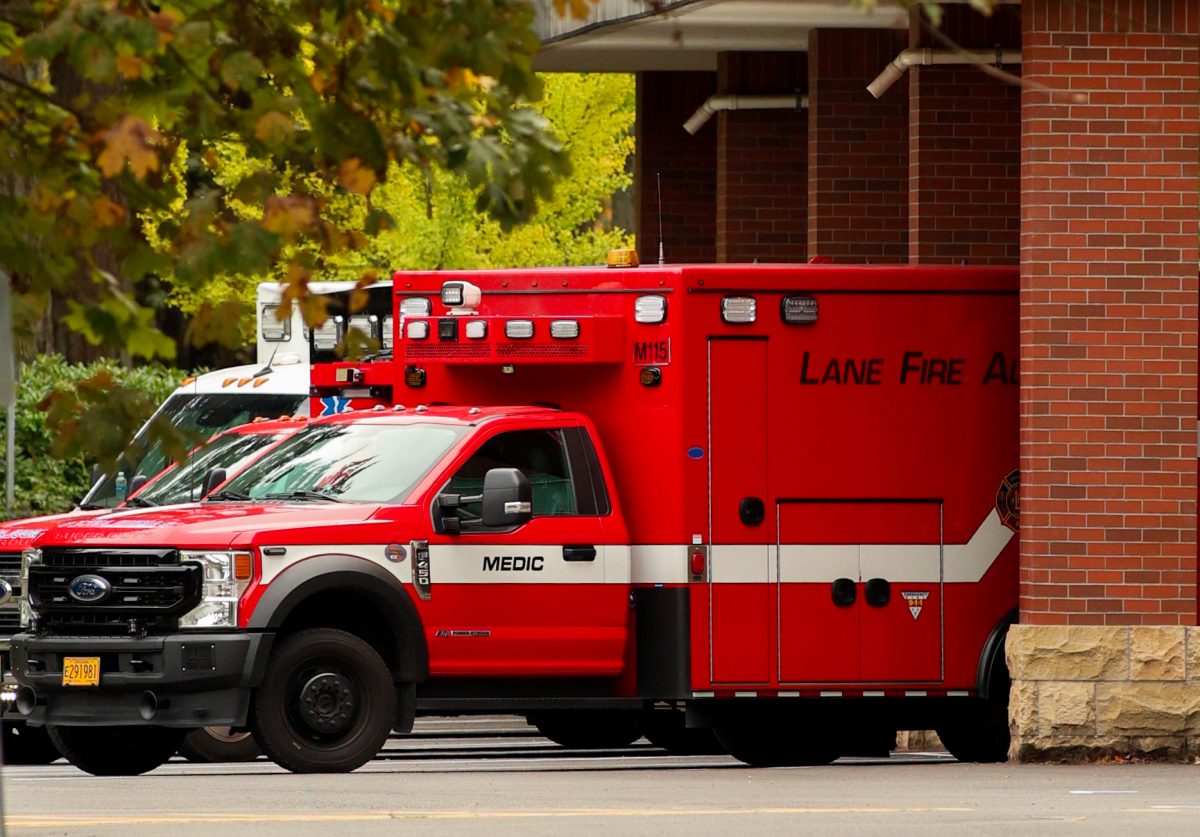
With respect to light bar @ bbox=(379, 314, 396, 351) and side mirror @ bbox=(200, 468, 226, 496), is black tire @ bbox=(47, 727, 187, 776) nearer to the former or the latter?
side mirror @ bbox=(200, 468, 226, 496)

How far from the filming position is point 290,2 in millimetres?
8500

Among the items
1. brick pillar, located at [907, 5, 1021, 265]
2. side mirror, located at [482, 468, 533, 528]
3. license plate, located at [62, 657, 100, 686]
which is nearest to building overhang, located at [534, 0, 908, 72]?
brick pillar, located at [907, 5, 1021, 265]

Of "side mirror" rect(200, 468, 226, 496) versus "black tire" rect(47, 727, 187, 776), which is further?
"side mirror" rect(200, 468, 226, 496)

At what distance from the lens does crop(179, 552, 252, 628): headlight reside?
510 inches

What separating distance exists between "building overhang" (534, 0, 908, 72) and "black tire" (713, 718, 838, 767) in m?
4.22

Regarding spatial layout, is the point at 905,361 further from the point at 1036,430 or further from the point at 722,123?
the point at 722,123

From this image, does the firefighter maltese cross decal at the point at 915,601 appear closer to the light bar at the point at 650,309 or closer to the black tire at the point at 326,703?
the light bar at the point at 650,309

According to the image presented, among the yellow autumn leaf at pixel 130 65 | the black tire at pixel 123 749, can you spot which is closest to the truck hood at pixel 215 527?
the black tire at pixel 123 749

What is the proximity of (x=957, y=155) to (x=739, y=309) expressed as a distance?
11.8ft

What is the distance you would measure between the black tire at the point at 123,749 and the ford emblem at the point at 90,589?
1.30m

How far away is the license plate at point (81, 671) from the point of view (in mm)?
12992

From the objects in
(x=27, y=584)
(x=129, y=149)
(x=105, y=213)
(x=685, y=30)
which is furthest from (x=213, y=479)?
(x=129, y=149)

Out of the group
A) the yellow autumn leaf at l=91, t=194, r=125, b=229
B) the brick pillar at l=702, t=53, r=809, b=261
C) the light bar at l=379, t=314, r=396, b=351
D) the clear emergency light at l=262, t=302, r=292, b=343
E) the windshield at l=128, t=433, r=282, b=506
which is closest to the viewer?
the yellow autumn leaf at l=91, t=194, r=125, b=229

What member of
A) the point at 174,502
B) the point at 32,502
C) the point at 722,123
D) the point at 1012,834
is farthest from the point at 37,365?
the point at 1012,834
